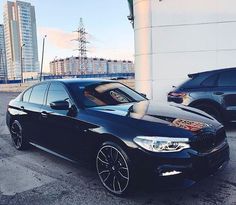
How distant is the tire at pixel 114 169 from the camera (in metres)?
3.39

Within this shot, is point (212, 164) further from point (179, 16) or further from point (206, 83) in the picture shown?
point (179, 16)

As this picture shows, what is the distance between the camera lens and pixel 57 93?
482 cm

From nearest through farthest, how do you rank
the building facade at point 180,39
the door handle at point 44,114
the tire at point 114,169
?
the tire at point 114,169 → the door handle at point 44,114 → the building facade at point 180,39

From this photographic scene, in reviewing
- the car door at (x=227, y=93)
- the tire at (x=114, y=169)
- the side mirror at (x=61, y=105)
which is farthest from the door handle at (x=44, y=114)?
the car door at (x=227, y=93)

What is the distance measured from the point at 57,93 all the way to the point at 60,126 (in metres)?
0.67

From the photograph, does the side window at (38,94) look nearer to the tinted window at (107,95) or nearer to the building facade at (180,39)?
the tinted window at (107,95)

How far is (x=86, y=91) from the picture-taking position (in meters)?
4.55

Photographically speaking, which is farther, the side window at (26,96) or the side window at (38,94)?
the side window at (26,96)

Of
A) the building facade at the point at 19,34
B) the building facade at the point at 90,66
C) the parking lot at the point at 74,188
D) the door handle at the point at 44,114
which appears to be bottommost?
the parking lot at the point at 74,188

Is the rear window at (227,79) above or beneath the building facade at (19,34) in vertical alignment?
beneath

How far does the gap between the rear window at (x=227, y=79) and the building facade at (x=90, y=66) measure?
286 ft

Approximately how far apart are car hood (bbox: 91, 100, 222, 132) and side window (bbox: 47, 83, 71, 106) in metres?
0.72

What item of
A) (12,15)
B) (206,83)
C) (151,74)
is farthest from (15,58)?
(206,83)

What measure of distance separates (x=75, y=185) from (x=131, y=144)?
1.22 metres
